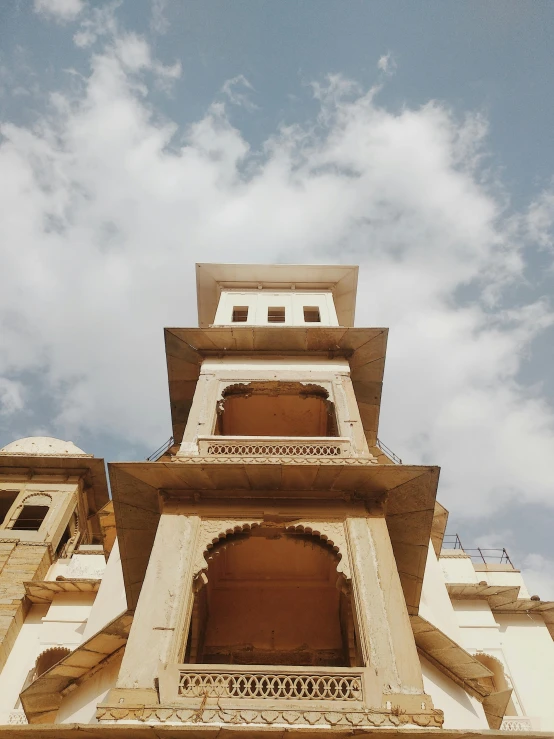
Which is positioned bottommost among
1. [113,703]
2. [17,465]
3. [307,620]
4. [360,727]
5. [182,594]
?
[360,727]

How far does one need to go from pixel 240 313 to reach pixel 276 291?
6.10 ft

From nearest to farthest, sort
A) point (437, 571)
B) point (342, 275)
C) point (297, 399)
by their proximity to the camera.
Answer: point (437, 571)
point (297, 399)
point (342, 275)

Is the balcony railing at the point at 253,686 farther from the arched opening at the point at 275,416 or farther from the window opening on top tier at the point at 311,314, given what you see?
the window opening on top tier at the point at 311,314

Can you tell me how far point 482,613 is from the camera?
53.3ft

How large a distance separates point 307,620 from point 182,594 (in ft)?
14.2

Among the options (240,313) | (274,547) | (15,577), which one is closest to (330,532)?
(274,547)

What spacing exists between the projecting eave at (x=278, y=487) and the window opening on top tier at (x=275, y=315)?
860 cm

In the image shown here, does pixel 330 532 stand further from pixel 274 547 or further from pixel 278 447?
pixel 274 547

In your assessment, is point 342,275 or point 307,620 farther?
point 342,275

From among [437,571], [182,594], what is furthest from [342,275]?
[182,594]

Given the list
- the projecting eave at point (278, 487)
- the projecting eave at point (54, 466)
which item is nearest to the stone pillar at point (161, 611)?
the projecting eave at point (278, 487)

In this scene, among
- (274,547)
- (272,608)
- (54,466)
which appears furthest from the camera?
(54,466)

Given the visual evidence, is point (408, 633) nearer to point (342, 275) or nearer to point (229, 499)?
point (229, 499)

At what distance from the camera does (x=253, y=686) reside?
793 cm
